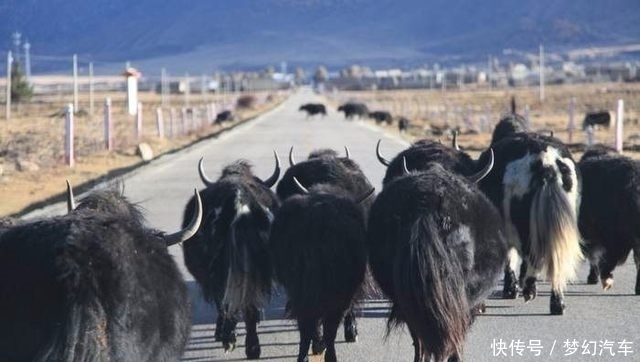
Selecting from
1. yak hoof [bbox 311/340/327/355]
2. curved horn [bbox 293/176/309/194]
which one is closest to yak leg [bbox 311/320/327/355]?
yak hoof [bbox 311/340/327/355]

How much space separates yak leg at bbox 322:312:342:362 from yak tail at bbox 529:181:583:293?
241 centimetres

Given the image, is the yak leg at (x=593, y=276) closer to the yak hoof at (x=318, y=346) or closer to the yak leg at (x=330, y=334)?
the yak hoof at (x=318, y=346)

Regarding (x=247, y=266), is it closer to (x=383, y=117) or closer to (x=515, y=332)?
(x=515, y=332)

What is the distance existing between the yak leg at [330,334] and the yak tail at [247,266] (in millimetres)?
638

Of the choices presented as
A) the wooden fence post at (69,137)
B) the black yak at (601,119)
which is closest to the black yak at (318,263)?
the wooden fence post at (69,137)

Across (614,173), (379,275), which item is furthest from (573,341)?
(614,173)

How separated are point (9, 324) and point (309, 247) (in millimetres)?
2815

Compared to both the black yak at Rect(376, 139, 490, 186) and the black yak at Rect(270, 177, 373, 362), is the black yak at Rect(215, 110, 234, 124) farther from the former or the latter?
the black yak at Rect(270, 177, 373, 362)

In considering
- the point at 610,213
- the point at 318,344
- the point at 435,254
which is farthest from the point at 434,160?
the point at 435,254

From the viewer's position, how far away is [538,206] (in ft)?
31.9

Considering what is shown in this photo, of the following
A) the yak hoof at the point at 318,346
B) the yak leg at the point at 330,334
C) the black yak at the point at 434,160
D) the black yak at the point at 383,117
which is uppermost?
the black yak at the point at 434,160

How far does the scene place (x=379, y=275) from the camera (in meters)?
7.85

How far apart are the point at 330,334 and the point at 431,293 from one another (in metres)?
1.10

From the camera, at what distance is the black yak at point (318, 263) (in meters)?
7.81
